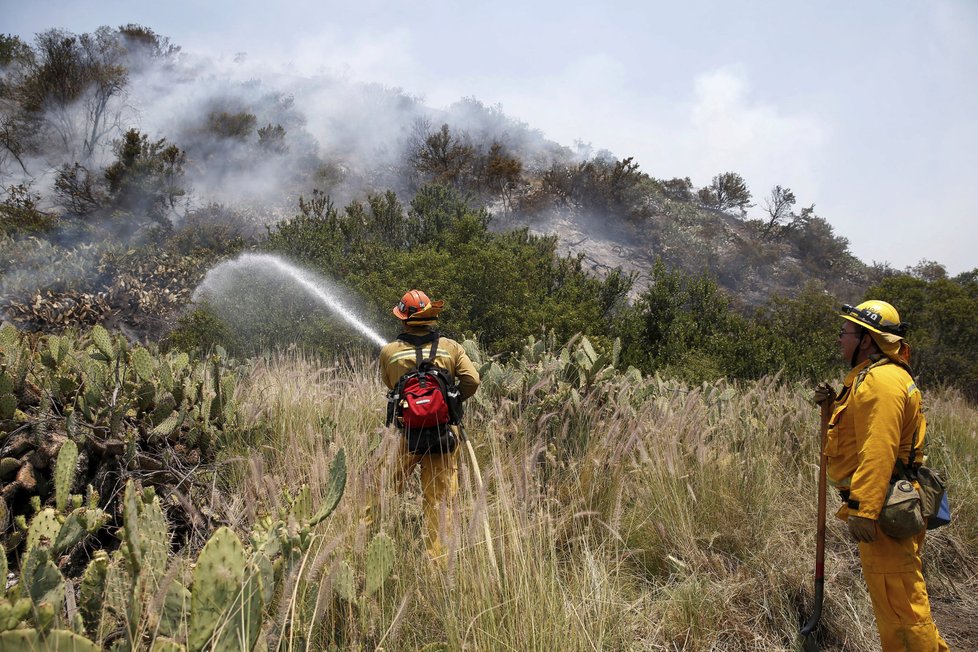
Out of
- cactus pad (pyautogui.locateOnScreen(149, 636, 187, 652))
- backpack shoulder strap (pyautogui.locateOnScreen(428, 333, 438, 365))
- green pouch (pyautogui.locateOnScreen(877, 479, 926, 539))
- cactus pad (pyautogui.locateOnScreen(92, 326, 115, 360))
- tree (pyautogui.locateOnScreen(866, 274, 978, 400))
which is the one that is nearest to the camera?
cactus pad (pyautogui.locateOnScreen(149, 636, 187, 652))

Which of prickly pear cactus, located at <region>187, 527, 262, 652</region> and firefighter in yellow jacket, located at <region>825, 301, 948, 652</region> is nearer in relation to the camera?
prickly pear cactus, located at <region>187, 527, 262, 652</region>

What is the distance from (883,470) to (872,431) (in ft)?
0.57

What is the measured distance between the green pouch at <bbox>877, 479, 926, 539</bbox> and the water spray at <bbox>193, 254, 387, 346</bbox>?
7901 mm

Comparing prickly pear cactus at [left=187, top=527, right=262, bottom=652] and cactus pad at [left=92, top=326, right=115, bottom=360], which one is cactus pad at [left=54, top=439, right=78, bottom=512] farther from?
cactus pad at [left=92, top=326, right=115, bottom=360]

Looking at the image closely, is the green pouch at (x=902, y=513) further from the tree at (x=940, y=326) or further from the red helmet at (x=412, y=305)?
the tree at (x=940, y=326)

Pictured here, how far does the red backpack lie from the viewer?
3549 millimetres

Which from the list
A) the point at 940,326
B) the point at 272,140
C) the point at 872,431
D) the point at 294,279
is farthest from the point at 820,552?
the point at 272,140

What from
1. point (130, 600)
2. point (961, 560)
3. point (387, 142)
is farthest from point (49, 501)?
point (387, 142)

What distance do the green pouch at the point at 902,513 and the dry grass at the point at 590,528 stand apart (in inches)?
33.4

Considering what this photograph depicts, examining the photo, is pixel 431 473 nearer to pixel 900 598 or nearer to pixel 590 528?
pixel 590 528

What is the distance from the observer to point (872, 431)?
2742mm

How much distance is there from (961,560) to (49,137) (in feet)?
106

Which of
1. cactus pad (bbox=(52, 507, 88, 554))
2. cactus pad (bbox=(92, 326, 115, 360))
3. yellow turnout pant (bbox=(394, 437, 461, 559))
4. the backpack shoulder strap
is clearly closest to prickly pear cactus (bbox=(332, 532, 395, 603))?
cactus pad (bbox=(52, 507, 88, 554))

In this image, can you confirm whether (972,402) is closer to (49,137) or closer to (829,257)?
(829,257)
